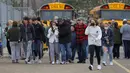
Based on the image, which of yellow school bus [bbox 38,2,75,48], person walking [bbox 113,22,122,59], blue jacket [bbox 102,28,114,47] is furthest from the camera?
yellow school bus [bbox 38,2,75,48]

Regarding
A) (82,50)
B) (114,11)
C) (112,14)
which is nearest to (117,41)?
(82,50)

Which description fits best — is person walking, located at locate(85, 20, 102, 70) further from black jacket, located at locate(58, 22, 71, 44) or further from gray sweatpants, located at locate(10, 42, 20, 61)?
gray sweatpants, located at locate(10, 42, 20, 61)

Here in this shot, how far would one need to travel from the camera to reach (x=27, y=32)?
18.9m

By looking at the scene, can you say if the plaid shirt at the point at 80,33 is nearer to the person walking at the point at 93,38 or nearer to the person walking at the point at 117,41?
the person walking at the point at 93,38

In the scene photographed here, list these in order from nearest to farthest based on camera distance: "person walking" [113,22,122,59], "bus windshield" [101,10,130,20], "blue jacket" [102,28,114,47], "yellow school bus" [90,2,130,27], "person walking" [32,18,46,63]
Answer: "blue jacket" [102,28,114,47] → "person walking" [32,18,46,63] → "person walking" [113,22,122,59] → "yellow school bus" [90,2,130,27] → "bus windshield" [101,10,130,20]

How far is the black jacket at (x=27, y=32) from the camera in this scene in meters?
18.8

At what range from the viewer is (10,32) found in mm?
19438

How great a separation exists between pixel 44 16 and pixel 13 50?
37.9ft

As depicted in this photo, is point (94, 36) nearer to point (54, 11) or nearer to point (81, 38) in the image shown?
point (81, 38)

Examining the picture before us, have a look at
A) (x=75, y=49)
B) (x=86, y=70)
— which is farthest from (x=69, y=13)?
(x=86, y=70)

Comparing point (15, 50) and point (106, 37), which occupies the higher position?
point (106, 37)

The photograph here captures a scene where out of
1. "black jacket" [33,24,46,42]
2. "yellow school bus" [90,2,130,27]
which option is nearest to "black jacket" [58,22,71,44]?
"black jacket" [33,24,46,42]

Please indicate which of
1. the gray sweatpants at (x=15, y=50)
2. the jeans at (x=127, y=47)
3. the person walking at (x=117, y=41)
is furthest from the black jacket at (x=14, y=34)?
the jeans at (x=127, y=47)

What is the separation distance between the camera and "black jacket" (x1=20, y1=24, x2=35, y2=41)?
61.6 feet
